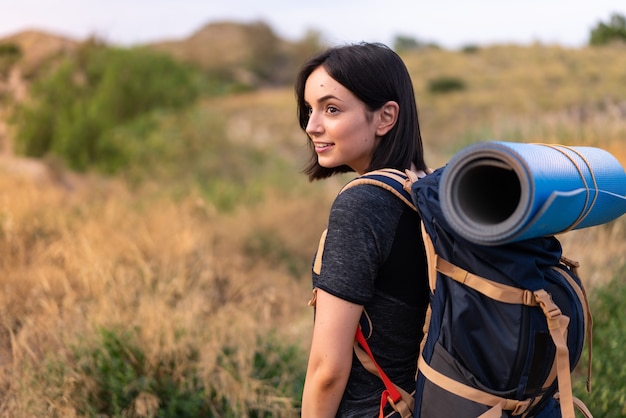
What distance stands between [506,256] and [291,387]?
8.08 feet

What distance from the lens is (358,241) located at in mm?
1584

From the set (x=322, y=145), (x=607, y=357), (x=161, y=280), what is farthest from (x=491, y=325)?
(x=161, y=280)

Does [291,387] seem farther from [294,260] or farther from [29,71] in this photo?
[29,71]

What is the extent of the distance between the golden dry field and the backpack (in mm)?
1902

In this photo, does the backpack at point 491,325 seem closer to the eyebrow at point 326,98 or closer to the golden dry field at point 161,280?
the eyebrow at point 326,98

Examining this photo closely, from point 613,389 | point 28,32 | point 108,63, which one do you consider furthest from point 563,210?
point 28,32

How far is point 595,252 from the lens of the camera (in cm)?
500

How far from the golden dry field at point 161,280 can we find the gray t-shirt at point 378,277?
1.61m

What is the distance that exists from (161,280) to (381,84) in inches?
130

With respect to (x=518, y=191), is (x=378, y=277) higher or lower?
lower

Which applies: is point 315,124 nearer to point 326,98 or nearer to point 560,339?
point 326,98

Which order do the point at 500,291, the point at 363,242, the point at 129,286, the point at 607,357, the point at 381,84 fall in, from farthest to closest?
the point at 129,286, the point at 607,357, the point at 381,84, the point at 363,242, the point at 500,291

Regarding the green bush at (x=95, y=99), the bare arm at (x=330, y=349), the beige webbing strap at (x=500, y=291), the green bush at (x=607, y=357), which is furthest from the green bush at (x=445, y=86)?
the beige webbing strap at (x=500, y=291)

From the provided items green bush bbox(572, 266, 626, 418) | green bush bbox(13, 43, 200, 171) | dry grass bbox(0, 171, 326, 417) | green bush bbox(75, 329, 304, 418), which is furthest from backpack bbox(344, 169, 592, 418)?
green bush bbox(13, 43, 200, 171)
